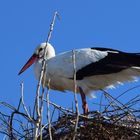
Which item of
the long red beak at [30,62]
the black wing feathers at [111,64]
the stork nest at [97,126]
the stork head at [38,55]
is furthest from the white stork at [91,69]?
the stork nest at [97,126]

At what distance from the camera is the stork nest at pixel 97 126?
6.55 metres

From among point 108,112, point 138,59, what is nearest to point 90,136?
point 108,112

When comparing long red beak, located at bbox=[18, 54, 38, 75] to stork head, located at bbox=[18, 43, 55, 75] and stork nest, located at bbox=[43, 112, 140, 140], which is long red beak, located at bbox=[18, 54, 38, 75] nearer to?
stork head, located at bbox=[18, 43, 55, 75]

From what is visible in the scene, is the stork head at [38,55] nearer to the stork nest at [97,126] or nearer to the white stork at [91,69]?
the white stork at [91,69]

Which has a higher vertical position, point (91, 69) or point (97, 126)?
point (91, 69)

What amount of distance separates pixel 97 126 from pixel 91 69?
7.80 feet

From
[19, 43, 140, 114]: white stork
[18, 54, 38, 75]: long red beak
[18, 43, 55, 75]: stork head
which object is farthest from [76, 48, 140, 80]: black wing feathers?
[18, 54, 38, 75]: long red beak

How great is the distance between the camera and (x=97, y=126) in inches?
261

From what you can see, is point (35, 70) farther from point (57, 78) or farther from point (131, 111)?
point (131, 111)

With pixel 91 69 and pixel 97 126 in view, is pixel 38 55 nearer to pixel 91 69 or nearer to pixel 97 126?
pixel 91 69

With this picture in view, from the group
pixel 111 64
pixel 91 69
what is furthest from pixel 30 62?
pixel 111 64

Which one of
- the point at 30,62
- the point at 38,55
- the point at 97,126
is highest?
the point at 38,55

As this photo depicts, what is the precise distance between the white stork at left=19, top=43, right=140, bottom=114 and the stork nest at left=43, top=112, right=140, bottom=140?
2067 millimetres

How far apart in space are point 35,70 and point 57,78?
65cm
